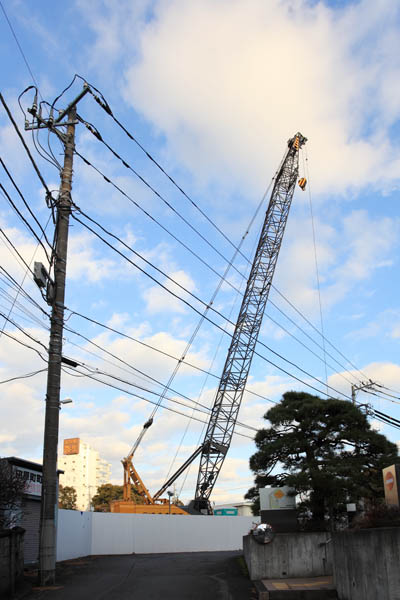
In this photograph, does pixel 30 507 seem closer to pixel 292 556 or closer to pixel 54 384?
pixel 54 384

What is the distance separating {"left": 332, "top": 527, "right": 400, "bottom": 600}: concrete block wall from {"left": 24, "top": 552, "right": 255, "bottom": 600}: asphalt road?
8.69ft

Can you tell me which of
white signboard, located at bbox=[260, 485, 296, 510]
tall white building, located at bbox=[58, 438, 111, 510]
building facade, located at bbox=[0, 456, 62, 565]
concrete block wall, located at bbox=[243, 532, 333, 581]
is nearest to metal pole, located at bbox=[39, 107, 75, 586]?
concrete block wall, located at bbox=[243, 532, 333, 581]

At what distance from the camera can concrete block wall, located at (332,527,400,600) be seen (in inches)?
350

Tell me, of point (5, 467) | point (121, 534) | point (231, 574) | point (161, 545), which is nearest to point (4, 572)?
point (5, 467)

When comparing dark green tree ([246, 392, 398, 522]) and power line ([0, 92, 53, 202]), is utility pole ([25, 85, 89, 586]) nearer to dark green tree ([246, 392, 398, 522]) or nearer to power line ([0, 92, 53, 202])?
power line ([0, 92, 53, 202])

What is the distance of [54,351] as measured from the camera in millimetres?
15477

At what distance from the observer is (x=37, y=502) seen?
899 inches

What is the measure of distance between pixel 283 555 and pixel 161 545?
77.4 feet

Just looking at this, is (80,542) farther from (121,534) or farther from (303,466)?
(303,466)

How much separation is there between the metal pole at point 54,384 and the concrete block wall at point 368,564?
24.6 feet

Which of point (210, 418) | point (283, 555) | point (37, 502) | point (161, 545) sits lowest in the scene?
point (161, 545)

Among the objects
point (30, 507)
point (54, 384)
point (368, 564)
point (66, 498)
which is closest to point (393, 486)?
point (368, 564)

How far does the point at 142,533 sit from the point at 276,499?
21.0m

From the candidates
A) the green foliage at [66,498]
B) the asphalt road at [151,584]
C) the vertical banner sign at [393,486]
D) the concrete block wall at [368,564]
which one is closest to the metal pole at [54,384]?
the asphalt road at [151,584]
